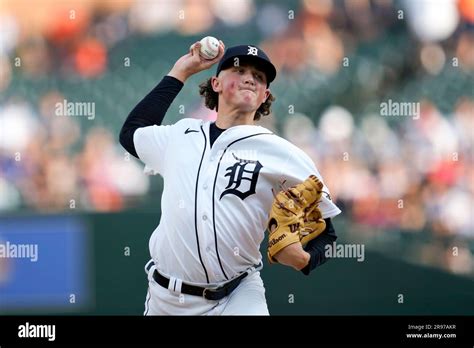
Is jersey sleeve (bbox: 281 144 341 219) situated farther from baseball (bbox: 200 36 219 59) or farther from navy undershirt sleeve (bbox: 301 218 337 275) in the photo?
baseball (bbox: 200 36 219 59)

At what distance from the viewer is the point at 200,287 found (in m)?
3.17

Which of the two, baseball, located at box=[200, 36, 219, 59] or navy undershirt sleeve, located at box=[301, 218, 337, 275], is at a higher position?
baseball, located at box=[200, 36, 219, 59]

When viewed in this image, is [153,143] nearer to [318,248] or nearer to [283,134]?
[318,248]

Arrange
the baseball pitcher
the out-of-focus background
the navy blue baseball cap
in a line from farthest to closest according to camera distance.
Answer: the out-of-focus background, the navy blue baseball cap, the baseball pitcher

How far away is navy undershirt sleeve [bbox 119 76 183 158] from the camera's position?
3.41m

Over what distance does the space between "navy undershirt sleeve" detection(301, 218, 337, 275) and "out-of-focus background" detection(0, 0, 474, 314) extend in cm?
112

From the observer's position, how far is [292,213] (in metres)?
3.00

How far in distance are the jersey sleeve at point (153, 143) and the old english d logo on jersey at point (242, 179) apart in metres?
0.33
